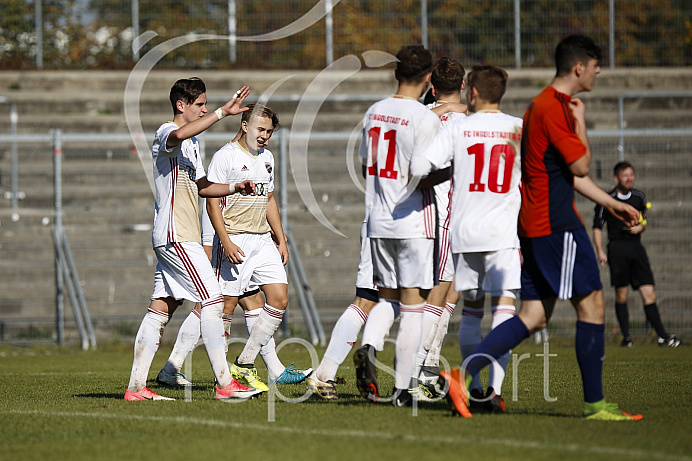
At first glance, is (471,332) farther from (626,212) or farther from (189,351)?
(189,351)

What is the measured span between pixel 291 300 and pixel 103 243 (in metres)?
3.15

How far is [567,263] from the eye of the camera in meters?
5.55

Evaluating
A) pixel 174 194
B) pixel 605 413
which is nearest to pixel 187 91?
pixel 174 194

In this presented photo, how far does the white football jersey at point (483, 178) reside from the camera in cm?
579

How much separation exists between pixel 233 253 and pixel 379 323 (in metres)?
1.55

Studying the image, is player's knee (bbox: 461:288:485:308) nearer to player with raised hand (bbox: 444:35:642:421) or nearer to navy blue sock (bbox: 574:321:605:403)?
player with raised hand (bbox: 444:35:642:421)

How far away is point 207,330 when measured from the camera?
6613 mm

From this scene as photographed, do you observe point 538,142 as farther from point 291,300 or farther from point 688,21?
point 688,21

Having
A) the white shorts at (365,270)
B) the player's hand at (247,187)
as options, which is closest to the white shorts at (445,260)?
the white shorts at (365,270)

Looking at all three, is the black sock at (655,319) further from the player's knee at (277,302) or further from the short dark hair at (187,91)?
the short dark hair at (187,91)

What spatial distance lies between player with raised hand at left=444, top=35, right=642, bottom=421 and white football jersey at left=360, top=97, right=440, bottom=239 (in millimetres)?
644

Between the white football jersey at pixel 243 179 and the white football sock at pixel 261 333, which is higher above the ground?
the white football jersey at pixel 243 179

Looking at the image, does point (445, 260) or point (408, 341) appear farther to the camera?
point (445, 260)

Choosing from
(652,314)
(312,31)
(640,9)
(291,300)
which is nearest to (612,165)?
(652,314)
